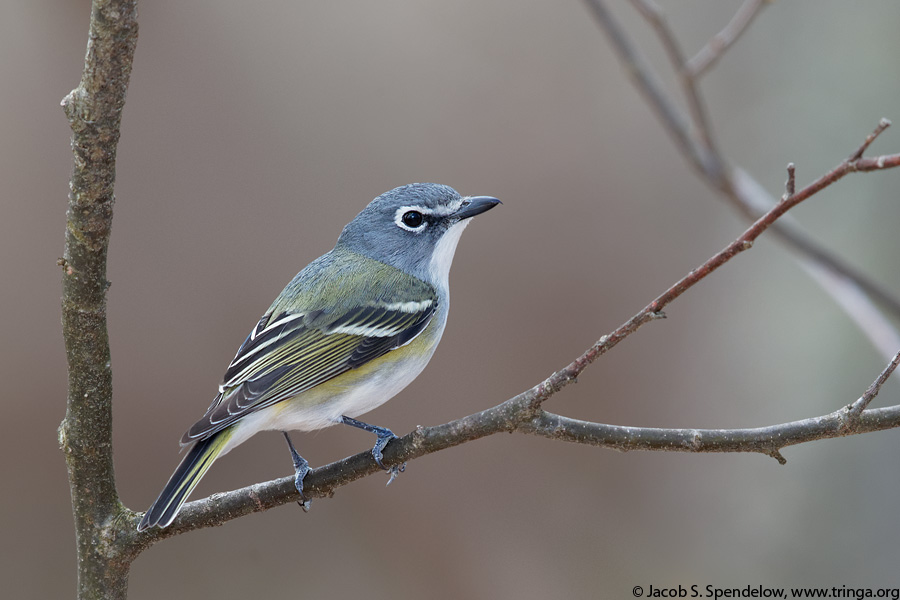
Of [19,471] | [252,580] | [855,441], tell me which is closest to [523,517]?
[252,580]

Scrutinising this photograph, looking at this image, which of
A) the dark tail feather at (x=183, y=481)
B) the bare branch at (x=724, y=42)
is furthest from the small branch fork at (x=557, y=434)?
the bare branch at (x=724, y=42)

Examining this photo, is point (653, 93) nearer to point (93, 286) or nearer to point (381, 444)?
point (381, 444)

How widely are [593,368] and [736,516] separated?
147 centimetres

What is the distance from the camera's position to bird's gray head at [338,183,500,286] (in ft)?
10.9

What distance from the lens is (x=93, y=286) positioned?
2.20 m

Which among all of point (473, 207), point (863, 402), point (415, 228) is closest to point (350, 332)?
point (415, 228)

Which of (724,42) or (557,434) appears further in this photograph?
(724,42)

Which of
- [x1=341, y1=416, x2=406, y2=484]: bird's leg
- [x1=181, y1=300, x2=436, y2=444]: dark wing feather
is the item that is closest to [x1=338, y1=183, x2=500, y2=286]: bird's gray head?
[x1=181, y1=300, x2=436, y2=444]: dark wing feather

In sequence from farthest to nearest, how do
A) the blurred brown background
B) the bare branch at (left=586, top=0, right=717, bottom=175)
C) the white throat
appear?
the blurred brown background < the white throat < the bare branch at (left=586, top=0, right=717, bottom=175)

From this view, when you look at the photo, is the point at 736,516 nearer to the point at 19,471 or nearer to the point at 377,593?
the point at 377,593

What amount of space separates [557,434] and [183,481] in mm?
1162

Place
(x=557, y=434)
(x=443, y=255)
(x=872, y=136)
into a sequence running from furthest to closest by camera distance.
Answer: (x=443, y=255)
(x=557, y=434)
(x=872, y=136)

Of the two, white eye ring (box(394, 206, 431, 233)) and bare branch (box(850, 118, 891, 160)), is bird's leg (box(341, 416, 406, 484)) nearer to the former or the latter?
white eye ring (box(394, 206, 431, 233))

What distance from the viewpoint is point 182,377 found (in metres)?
5.14
